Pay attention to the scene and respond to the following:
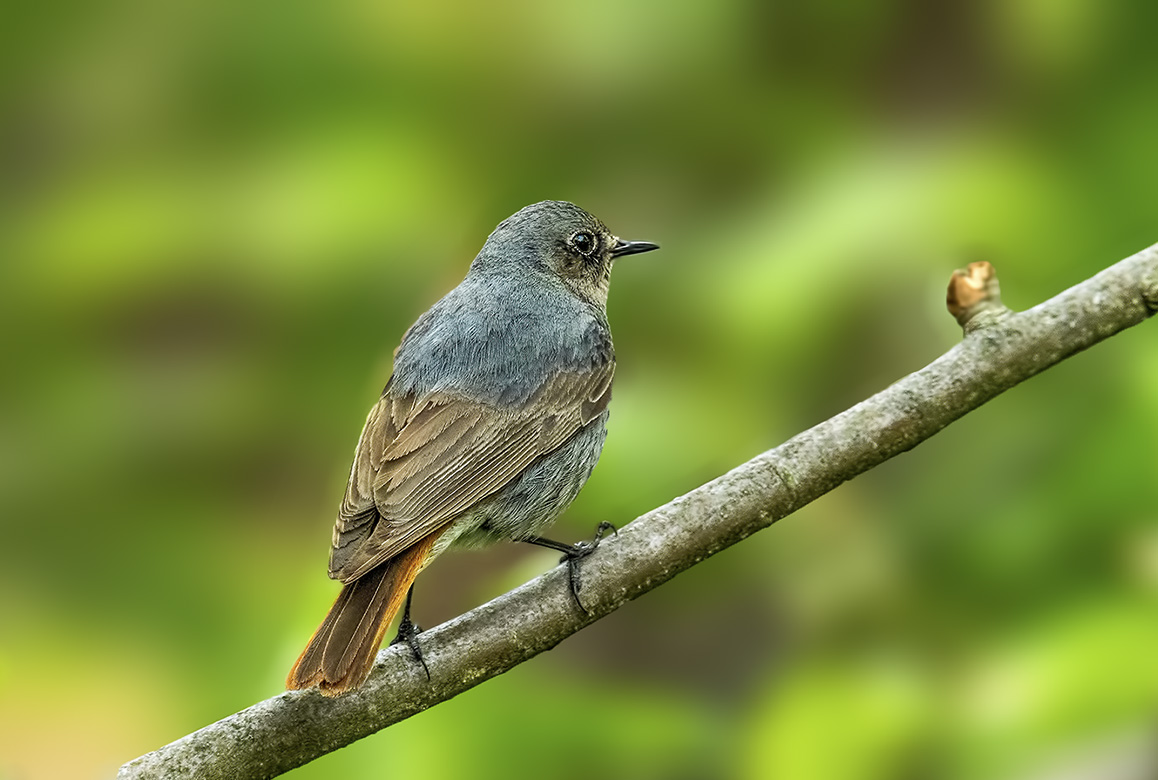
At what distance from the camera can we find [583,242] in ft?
10.3

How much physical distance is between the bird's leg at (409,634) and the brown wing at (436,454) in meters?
0.16

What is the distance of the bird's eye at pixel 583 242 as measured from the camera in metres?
3.11

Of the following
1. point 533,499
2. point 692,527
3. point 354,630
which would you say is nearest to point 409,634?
point 354,630

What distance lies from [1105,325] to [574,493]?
3.78 ft

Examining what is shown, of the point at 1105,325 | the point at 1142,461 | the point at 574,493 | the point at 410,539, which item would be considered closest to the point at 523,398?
the point at 574,493

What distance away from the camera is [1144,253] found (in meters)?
2.44

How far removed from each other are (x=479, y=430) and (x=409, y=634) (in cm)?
45

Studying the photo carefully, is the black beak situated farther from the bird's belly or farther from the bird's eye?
the bird's belly

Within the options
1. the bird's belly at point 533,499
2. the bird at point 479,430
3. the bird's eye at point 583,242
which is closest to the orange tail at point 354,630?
the bird at point 479,430

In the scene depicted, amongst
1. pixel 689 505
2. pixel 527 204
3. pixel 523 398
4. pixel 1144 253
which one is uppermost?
pixel 527 204

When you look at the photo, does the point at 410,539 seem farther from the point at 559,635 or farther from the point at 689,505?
the point at 689,505

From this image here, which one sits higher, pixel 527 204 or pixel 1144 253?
pixel 527 204

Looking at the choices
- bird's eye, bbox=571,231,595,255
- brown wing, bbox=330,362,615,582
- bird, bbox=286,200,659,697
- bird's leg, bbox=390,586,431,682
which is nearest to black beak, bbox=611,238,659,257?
bird's eye, bbox=571,231,595,255

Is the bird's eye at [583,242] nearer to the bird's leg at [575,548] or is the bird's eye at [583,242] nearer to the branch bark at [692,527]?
the bird's leg at [575,548]
